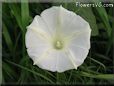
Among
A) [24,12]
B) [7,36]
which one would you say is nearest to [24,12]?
[24,12]

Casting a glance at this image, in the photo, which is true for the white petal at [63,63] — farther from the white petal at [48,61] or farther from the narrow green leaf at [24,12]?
the narrow green leaf at [24,12]

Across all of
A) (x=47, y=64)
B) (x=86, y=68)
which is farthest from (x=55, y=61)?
(x=86, y=68)

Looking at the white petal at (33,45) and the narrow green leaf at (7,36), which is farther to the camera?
the narrow green leaf at (7,36)

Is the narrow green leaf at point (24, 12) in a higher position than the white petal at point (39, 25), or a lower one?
higher

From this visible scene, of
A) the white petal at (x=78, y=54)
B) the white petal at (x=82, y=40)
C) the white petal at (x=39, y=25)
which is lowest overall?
the white petal at (x=78, y=54)

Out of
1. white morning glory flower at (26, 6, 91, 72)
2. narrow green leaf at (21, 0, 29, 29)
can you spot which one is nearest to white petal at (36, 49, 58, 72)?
white morning glory flower at (26, 6, 91, 72)

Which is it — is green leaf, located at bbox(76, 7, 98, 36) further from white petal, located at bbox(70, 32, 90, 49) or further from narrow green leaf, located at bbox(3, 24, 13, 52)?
narrow green leaf, located at bbox(3, 24, 13, 52)

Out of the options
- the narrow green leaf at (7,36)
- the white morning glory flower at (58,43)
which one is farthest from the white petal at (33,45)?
the narrow green leaf at (7,36)

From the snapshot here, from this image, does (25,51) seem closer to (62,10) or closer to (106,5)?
(62,10)

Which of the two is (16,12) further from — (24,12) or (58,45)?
(58,45)
